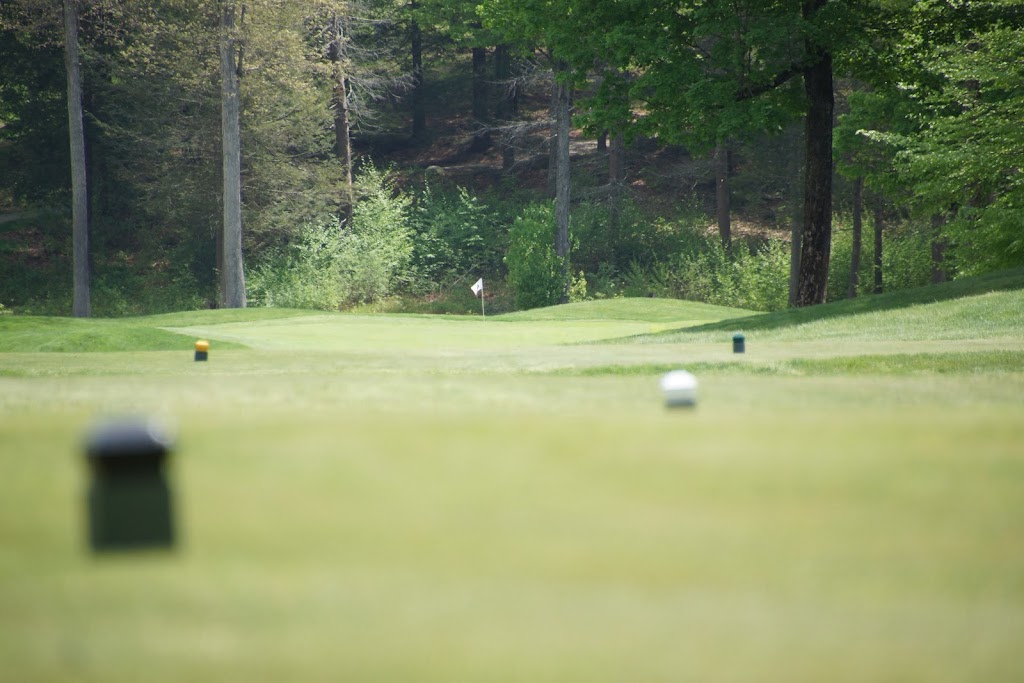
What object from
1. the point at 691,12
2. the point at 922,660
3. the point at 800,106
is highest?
the point at 691,12

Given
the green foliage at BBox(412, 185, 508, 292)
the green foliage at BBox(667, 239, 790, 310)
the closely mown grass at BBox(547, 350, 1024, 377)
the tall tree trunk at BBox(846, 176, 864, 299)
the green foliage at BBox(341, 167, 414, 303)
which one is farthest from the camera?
the green foliage at BBox(412, 185, 508, 292)

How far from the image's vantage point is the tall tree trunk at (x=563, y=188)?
3344cm

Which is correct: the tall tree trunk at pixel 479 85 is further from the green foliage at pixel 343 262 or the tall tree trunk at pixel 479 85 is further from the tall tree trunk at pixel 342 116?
the green foliage at pixel 343 262

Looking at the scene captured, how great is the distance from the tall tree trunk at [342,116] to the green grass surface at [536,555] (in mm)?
37082

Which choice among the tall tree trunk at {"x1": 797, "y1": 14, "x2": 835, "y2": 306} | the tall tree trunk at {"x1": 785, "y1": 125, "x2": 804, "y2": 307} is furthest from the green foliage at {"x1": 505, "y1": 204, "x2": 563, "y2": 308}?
the tall tree trunk at {"x1": 797, "y1": 14, "x2": 835, "y2": 306}

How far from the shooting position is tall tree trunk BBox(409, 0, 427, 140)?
47375 mm

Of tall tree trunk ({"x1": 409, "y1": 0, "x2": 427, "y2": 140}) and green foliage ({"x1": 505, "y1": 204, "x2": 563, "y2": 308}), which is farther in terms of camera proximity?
tall tree trunk ({"x1": 409, "y1": 0, "x2": 427, "y2": 140})

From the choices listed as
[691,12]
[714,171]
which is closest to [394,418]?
[691,12]

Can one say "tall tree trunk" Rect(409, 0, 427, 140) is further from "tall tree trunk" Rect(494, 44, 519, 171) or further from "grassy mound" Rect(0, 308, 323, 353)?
"grassy mound" Rect(0, 308, 323, 353)

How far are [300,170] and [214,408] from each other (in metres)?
34.6

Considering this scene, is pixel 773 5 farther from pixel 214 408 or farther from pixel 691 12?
pixel 214 408

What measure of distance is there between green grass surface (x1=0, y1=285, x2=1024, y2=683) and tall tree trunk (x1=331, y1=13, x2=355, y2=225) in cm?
3708

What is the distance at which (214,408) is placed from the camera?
3354 mm

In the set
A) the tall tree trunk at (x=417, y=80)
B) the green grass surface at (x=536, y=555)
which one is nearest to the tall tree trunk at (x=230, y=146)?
the tall tree trunk at (x=417, y=80)
